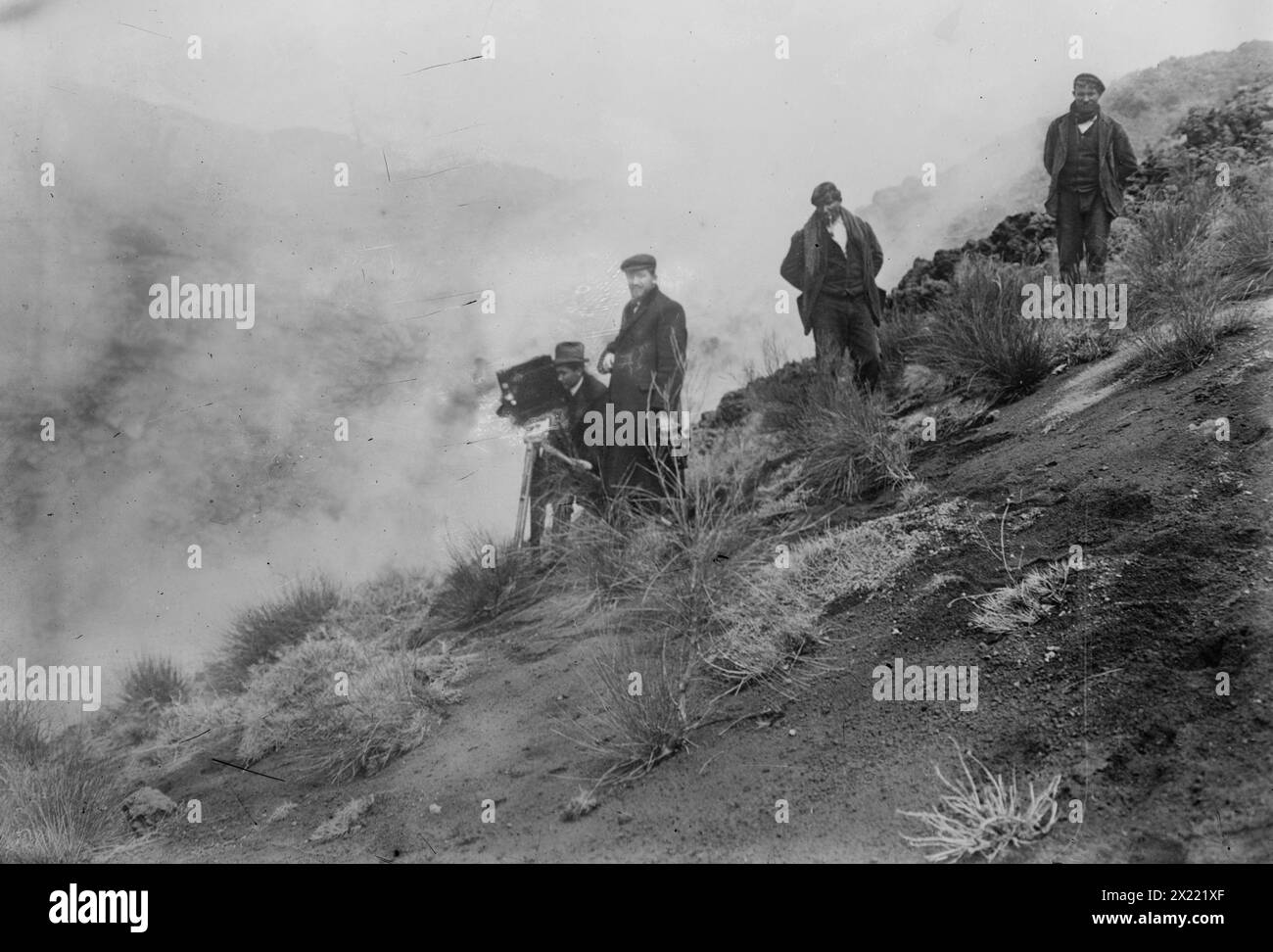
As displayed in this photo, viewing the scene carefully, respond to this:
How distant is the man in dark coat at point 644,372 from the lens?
611cm

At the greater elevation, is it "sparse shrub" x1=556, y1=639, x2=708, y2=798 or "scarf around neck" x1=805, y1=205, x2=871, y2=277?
"scarf around neck" x1=805, y1=205, x2=871, y2=277

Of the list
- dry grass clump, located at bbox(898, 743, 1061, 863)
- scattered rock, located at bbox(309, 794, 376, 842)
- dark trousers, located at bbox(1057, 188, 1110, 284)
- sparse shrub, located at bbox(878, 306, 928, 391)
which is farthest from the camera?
sparse shrub, located at bbox(878, 306, 928, 391)

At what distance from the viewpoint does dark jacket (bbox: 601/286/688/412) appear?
6129 millimetres

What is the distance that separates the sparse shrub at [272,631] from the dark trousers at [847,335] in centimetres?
361

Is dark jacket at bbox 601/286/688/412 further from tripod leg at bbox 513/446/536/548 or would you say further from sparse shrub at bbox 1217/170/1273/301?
Answer: sparse shrub at bbox 1217/170/1273/301

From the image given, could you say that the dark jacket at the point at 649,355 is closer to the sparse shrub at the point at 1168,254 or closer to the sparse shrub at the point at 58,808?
the sparse shrub at the point at 1168,254

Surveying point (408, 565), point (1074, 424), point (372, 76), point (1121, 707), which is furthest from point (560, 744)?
point (372, 76)

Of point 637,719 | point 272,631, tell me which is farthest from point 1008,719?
point 272,631

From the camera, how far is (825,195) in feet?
20.4

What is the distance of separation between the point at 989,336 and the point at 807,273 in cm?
123

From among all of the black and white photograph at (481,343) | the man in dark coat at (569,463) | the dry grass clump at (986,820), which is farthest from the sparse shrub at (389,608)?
the dry grass clump at (986,820)

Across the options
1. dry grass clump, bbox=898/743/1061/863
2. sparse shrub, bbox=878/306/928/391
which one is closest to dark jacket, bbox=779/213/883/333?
sparse shrub, bbox=878/306/928/391

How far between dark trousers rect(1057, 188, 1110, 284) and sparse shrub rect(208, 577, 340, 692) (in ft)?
17.4

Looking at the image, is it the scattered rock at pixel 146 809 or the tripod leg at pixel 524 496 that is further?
the tripod leg at pixel 524 496
